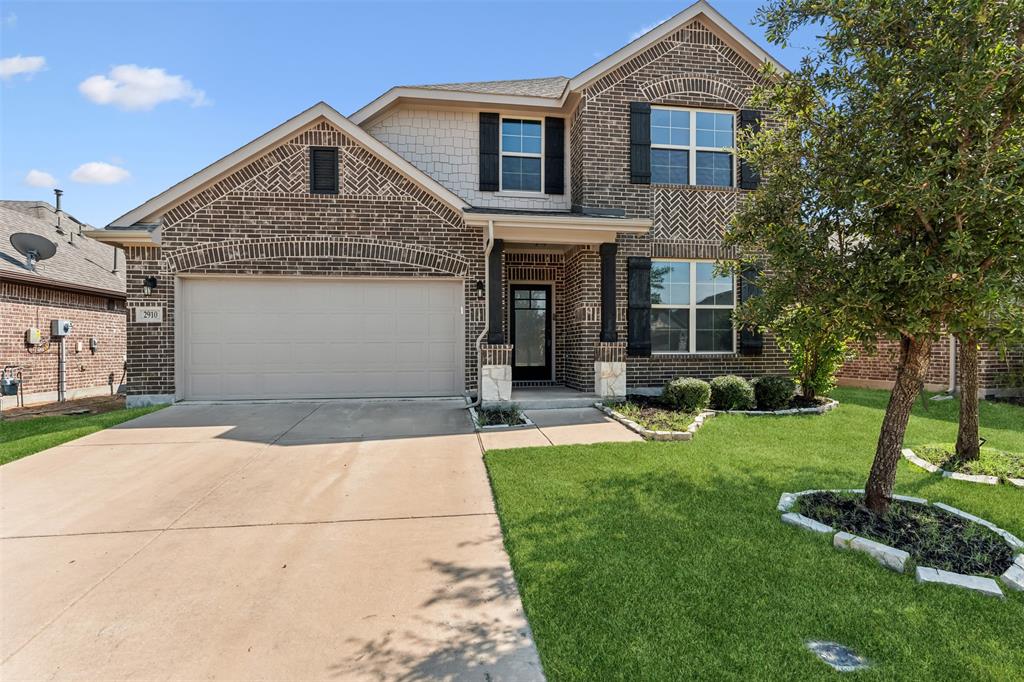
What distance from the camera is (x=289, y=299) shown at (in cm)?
984

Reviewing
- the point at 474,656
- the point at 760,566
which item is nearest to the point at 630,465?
the point at 760,566

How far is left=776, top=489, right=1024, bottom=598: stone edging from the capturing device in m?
3.09

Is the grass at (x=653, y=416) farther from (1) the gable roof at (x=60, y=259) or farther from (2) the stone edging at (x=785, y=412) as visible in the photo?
(1) the gable roof at (x=60, y=259)

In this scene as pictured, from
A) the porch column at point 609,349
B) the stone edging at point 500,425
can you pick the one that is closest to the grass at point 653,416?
the porch column at point 609,349

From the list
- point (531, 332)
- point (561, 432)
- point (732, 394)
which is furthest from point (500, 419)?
point (732, 394)

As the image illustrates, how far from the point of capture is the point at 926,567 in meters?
3.29

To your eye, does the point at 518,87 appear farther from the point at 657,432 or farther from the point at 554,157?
the point at 657,432

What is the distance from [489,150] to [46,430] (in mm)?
9263

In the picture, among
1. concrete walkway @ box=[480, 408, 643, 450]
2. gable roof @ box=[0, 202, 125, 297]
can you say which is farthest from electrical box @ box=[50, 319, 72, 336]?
concrete walkway @ box=[480, 408, 643, 450]

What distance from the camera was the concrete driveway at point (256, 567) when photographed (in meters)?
2.52

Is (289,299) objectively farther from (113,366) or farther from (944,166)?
(944,166)

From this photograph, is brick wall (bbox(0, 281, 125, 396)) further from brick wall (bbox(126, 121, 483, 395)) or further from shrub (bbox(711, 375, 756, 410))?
shrub (bbox(711, 375, 756, 410))

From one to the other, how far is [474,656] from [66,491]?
485cm

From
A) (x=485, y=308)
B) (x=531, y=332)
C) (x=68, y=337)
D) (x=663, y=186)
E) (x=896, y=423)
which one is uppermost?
(x=663, y=186)
